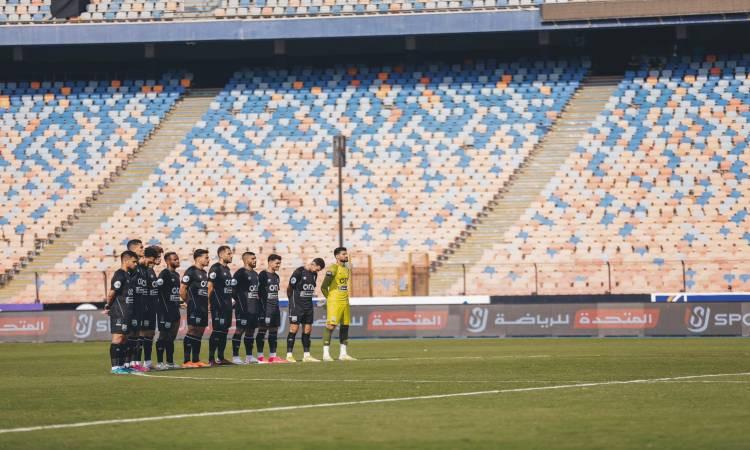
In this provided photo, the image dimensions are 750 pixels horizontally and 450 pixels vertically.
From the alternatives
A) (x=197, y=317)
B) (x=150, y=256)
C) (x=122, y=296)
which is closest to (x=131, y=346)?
(x=122, y=296)

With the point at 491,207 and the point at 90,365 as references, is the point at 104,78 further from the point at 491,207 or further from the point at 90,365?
the point at 90,365

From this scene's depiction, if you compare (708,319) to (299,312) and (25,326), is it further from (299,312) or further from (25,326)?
(25,326)

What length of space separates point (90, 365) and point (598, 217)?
23.1 m

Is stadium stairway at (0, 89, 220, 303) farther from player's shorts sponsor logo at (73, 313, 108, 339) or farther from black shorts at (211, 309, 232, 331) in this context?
black shorts at (211, 309, 232, 331)

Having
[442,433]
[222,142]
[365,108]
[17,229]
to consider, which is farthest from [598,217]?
[442,433]

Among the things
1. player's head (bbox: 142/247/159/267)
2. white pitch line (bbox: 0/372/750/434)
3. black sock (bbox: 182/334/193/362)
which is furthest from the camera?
black sock (bbox: 182/334/193/362)

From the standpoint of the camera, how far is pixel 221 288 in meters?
22.5

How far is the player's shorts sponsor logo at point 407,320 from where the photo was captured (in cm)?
3606

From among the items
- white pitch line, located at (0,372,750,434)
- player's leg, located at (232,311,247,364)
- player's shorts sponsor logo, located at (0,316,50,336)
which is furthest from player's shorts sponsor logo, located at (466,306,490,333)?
white pitch line, located at (0,372,750,434)

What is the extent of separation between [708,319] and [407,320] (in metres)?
8.59

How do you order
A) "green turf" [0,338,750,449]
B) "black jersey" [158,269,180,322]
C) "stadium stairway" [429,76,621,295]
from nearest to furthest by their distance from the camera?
"green turf" [0,338,750,449] → "black jersey" [158,269,180,322] → "stadium stairway" [429,76,621,295]

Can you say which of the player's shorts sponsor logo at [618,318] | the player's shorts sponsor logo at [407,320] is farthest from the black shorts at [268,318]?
the player's shorts sponsor logo at [618,318]

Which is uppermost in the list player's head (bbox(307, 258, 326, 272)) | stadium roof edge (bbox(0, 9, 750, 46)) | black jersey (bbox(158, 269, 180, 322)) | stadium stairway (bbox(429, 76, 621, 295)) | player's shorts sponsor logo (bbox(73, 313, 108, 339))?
stadium roof edge (bbox(0, 9, 750, 46))

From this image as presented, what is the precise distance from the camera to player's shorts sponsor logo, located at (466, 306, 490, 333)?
35.7 m
